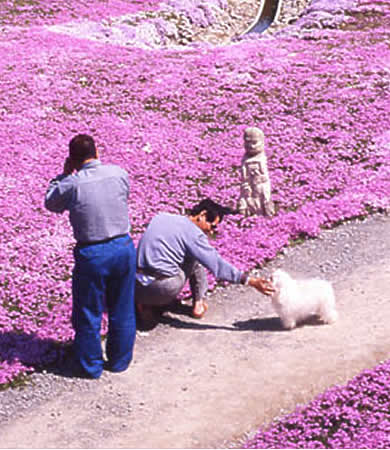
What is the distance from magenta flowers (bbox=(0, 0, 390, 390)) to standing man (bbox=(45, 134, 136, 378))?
2.35 meters

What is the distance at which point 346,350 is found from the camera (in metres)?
12.5

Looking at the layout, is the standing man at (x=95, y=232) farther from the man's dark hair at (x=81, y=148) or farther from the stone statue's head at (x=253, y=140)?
the stone statue's head at (x=253, y=140)

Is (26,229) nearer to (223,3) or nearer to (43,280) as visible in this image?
(43,280)

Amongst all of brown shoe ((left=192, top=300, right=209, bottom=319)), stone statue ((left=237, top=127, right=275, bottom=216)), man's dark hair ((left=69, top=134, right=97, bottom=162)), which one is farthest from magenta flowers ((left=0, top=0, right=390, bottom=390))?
man's dark hair ((left=69, top=134, right=97, bottom=162))

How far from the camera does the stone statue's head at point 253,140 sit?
17156mm

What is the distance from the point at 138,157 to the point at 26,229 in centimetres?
577

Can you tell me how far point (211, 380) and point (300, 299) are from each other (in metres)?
2.36

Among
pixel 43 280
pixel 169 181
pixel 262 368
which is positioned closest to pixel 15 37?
pixel 169 181

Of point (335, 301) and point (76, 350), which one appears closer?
point (76, 350)

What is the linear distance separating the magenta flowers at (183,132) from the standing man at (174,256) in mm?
2105

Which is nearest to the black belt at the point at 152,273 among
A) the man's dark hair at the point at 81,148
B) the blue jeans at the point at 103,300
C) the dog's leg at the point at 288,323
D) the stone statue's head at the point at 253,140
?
the blue jeans at the point at 103,300

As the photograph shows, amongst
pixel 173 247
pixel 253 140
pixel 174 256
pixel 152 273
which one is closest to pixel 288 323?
pixel 174 256

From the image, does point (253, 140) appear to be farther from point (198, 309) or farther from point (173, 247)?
point (173, 247)

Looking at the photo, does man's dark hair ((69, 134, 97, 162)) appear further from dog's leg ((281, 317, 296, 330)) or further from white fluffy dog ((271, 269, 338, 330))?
dog's leg ((281, 317, 296, 330))
